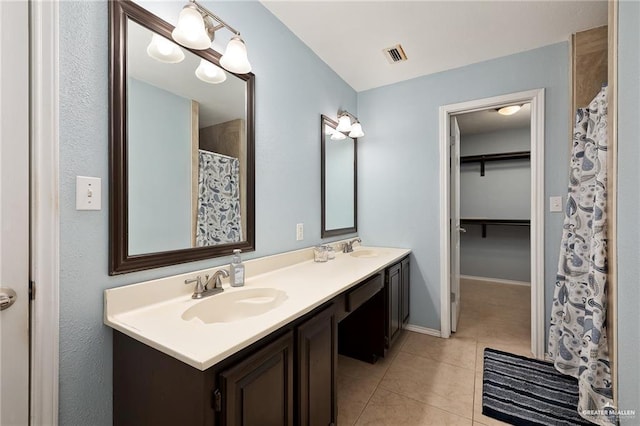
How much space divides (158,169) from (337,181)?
1627 millimetres

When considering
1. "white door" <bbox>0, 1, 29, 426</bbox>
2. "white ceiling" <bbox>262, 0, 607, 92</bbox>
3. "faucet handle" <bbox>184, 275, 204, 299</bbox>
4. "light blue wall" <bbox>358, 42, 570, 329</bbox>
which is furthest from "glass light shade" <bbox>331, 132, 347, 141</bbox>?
"white door" <bbox>0, 1, 29, 426</bbox>

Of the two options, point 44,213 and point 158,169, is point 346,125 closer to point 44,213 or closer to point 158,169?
point 158,169

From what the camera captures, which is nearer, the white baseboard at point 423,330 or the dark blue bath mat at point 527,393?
the dark blue bath mat at point 527,393

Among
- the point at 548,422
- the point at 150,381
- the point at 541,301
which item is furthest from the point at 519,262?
the point at 150,381

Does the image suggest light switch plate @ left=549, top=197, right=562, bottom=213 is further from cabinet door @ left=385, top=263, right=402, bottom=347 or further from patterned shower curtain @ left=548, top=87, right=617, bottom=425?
cabinet door @ left=385, top=263, right=402, bottom=347

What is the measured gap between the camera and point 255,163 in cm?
166

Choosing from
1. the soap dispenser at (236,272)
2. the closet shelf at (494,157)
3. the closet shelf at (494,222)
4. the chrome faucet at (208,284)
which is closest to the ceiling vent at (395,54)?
the soap dispenser at (236,272)

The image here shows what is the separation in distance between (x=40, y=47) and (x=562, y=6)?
269cm

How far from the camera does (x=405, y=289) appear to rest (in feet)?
8.13

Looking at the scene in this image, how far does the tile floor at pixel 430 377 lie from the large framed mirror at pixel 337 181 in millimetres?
1106

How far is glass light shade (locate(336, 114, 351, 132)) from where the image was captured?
242 centimetres

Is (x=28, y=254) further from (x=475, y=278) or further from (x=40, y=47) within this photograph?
(x=475, y=278)

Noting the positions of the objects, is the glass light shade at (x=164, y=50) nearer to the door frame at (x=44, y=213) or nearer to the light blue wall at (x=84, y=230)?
the light blue wall at (x=84, y=230)

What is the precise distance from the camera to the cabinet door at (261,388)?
2.66 feet
